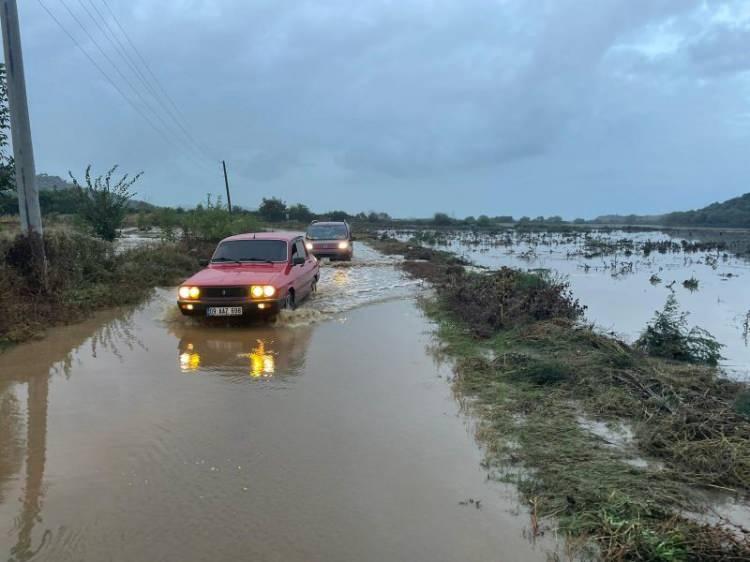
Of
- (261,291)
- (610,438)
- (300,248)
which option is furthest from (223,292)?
(610,438)

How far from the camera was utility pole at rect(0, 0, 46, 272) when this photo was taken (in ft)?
32.3

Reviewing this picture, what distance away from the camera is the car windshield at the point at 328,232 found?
69.1ft

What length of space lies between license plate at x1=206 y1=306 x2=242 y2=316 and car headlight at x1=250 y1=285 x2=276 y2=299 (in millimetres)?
322

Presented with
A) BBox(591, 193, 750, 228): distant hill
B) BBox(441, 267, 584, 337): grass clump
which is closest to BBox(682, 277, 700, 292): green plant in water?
BBox(441, 267, 584, 337): grass clump

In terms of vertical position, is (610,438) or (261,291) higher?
(261,291)

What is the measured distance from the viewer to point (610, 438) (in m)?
4.85

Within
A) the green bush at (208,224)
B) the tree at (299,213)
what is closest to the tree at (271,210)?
the tree at (299,213)

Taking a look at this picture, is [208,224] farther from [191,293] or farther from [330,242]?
[191,293]

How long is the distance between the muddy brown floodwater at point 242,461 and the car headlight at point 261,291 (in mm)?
1502

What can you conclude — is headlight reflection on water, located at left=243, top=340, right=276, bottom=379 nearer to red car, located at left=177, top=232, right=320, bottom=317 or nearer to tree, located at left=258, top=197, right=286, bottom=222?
red car, located at left=177, top=232, right=320, bottom=317

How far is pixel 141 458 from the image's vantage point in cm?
438

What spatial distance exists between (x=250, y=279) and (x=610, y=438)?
6223 millimetres

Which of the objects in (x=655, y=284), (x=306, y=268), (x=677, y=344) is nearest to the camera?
(x=677, y=344)

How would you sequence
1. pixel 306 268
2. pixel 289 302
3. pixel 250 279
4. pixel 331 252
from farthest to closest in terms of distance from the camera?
pixel 331 252, pixel 306 268, pixel 289 302, pixel 250 279
